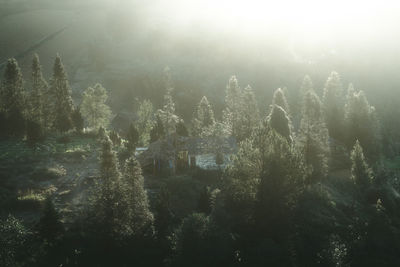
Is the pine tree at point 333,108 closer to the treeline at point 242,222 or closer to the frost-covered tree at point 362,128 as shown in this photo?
the frost-covered tree at point 362,128

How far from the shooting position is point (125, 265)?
2767 centimetres

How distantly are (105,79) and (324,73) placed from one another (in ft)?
299

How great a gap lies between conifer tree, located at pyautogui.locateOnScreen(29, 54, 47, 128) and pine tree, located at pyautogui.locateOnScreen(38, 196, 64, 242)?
133 ft

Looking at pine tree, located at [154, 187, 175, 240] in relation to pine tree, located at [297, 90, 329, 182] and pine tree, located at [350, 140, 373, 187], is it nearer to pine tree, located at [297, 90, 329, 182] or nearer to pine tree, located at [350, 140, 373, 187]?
pine tree, located at [297, 90, 329, 182]

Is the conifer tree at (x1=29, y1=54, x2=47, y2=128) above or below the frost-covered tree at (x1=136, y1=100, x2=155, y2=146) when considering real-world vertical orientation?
above

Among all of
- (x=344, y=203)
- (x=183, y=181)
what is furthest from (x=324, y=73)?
(x=183, y=181)

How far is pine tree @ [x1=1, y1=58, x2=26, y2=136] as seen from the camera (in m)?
61.2

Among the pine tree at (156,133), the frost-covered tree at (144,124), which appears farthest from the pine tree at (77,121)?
the pine tree at (156,133)

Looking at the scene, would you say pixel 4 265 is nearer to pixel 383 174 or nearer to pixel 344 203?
pixel 344 203

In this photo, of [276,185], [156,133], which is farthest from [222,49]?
[276,185]

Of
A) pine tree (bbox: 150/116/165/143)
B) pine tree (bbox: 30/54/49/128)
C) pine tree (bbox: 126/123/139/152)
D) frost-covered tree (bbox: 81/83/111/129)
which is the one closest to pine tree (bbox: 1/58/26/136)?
pine tree (bbox: 30/54/49/128)

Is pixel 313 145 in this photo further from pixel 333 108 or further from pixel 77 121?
pixel 77 121

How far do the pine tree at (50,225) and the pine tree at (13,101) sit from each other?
1545 inches

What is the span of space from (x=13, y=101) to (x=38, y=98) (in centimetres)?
496
